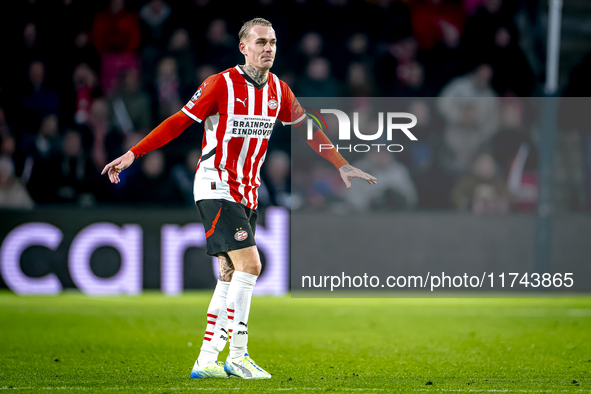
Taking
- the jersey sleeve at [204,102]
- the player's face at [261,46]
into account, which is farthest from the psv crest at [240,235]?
the player's face at [261,46]

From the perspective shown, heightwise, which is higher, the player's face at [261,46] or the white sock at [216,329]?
the player's face at [261,46]

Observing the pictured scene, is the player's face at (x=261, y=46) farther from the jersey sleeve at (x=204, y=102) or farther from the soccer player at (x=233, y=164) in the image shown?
the jersey sleeve at (x=204, y=102)

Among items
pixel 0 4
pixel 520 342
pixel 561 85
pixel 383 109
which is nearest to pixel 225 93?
pixel 520 342

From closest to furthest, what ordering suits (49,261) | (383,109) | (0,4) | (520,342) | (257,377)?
(257,377)
(520,342)
(49,261)
(383,109)
(0,4)

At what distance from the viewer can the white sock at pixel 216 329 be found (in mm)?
4887

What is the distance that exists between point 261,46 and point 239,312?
1629 mm

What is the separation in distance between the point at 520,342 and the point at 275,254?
3843mm

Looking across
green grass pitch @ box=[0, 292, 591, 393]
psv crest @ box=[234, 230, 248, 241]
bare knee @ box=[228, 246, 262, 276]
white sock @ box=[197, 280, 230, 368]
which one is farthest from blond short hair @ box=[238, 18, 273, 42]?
green grass pitch @ box=[0, 292, 591, 393]

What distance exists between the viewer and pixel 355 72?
429 inches

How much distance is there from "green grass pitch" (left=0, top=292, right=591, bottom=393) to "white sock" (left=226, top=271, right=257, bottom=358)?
0.22 meters

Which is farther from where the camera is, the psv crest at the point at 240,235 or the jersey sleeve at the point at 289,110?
the jersey sleeve at the point at 289,110

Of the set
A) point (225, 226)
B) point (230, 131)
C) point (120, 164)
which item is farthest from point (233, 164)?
point (120, 164)

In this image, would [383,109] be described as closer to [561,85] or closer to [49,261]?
[561,85]

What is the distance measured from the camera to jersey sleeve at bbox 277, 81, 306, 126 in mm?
5141
